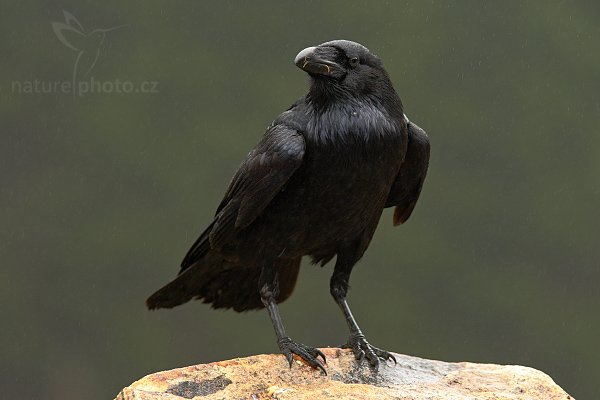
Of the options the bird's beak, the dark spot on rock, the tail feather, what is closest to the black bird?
the bird's beak

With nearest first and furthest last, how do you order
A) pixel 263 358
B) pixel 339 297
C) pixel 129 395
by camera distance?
pixel 129 395, pixel 263 358, pixel 339 297

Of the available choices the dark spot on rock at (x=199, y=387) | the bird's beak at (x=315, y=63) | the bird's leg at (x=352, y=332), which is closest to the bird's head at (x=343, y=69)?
the bird's beak at (x=315, y=63)

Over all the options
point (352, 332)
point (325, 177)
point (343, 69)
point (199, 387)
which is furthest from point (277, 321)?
point (343, 69)

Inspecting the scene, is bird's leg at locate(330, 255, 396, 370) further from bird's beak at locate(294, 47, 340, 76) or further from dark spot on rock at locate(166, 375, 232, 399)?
bird's beak at locate(294, 47, 340, 76)

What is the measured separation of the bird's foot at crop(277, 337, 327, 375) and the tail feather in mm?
533

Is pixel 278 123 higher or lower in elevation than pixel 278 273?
higher

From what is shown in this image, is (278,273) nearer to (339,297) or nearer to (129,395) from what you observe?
(339,297)

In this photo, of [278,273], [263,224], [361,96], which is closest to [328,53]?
[361,96]

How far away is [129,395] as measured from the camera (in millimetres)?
4371

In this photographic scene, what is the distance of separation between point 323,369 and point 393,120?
1226mm

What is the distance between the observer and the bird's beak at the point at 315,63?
4.45 meters

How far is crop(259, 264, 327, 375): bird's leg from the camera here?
4.64 m

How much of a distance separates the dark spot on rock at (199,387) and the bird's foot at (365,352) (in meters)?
0.70

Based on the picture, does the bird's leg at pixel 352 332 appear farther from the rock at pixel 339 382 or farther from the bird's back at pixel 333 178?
the bird's back at pixel 333 178
